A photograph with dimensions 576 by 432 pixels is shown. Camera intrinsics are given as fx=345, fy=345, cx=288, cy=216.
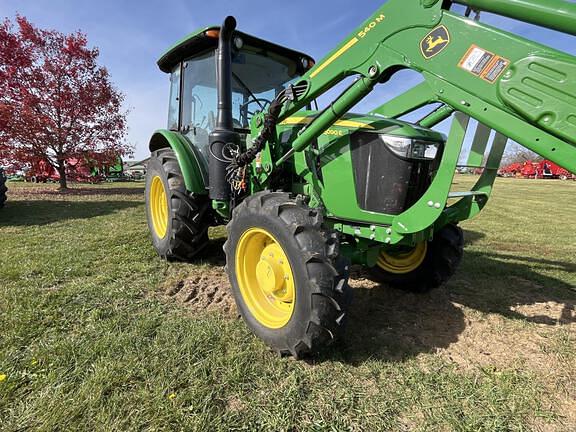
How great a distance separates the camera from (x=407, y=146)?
93.5 inches

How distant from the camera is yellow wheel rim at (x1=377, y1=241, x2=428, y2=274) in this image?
3.32m

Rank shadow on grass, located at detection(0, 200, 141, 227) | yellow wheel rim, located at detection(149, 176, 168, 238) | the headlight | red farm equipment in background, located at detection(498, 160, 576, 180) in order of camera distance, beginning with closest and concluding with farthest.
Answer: the headlight → yellow wheel rim, located at detection(149, 176, 168, 238) → shadow on grass, located at detection(0, 200, 141, 227) → red farm equipment in background, located at detection(498, 160, 576, 180)

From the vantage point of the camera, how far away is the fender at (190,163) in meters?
3.51

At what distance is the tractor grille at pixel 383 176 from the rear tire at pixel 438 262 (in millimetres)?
834

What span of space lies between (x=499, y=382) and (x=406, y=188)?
1.33 meters

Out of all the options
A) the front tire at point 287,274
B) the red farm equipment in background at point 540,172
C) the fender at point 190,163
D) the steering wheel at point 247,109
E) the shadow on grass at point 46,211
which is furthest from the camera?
the red farm equipment in background at point 540,172

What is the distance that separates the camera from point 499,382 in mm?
2094

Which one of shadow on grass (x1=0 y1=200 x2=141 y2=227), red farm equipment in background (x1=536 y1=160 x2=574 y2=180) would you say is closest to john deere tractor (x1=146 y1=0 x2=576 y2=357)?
shadow on grass (x1=0 y1=200 x2=141 y2=227)

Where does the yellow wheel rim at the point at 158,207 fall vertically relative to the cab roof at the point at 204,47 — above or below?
below

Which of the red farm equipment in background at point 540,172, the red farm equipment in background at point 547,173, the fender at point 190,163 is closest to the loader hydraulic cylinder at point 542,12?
the fender at point 190,163

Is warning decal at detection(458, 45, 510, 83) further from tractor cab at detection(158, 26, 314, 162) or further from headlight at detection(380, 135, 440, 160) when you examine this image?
tractor cab at detection(158, 26, 314, 162)

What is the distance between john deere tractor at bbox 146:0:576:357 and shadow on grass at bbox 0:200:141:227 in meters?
4.46

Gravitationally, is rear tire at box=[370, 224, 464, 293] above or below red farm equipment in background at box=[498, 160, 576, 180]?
below

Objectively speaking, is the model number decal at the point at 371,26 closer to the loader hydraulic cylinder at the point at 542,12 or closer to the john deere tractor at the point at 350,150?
the john deere tractor at the point at 350,150
